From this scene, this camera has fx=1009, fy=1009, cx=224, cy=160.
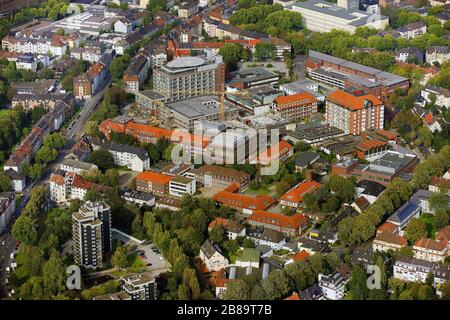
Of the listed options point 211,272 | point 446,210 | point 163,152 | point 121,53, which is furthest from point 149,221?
point 121,53

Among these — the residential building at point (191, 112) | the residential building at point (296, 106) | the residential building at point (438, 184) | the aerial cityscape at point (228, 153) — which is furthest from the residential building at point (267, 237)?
the residential building at point (296, 106)

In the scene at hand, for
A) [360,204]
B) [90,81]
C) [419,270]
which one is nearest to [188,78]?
[90,81]

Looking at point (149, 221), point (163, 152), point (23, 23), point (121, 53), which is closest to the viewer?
point (149, 221)

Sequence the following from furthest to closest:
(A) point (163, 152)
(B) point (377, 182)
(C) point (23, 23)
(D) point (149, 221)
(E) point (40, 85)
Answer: (C) point (23, 23) → (E) point (40, 85) → (A) point (163, 152) → (B) point (377, 182) → (D) point (149, 221)

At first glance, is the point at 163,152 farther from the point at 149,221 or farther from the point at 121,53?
the point at 121,53

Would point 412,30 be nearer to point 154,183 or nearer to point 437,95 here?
point 437,95

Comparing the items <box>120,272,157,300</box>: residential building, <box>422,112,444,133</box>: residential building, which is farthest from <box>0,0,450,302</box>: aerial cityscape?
<box>422,112,444,133</box>: residential building

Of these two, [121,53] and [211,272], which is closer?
[211,272]
